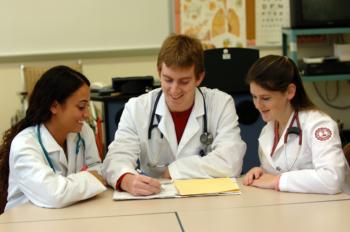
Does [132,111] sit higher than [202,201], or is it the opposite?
[132,111]

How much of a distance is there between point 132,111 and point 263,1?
9.42ft

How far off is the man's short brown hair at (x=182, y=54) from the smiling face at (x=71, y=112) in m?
0.34

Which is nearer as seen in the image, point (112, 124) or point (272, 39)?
point (112, 124)

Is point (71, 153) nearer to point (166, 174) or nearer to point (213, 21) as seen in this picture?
point (166, 174)

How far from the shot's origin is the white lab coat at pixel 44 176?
65.2 inches

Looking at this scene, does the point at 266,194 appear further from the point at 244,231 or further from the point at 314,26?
the point at 314,26

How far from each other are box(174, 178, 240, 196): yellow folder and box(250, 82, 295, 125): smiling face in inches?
11.8

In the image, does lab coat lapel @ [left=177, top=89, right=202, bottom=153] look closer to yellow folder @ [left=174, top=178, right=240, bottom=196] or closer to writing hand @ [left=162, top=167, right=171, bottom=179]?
writing hand @ [left=162, top=167, right=171, bottom=179]

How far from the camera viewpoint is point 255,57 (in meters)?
3.48

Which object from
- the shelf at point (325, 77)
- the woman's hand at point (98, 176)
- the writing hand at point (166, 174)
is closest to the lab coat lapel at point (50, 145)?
the woman's hand at point (98, 176)

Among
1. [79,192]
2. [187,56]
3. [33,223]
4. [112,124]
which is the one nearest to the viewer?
[33,223]

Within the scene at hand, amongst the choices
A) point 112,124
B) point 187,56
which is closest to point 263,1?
point 112,124

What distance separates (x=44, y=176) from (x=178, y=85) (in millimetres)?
661

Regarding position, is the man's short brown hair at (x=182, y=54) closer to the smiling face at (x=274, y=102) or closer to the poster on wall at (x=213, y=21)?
the smiling face at (x=274, y=102)
